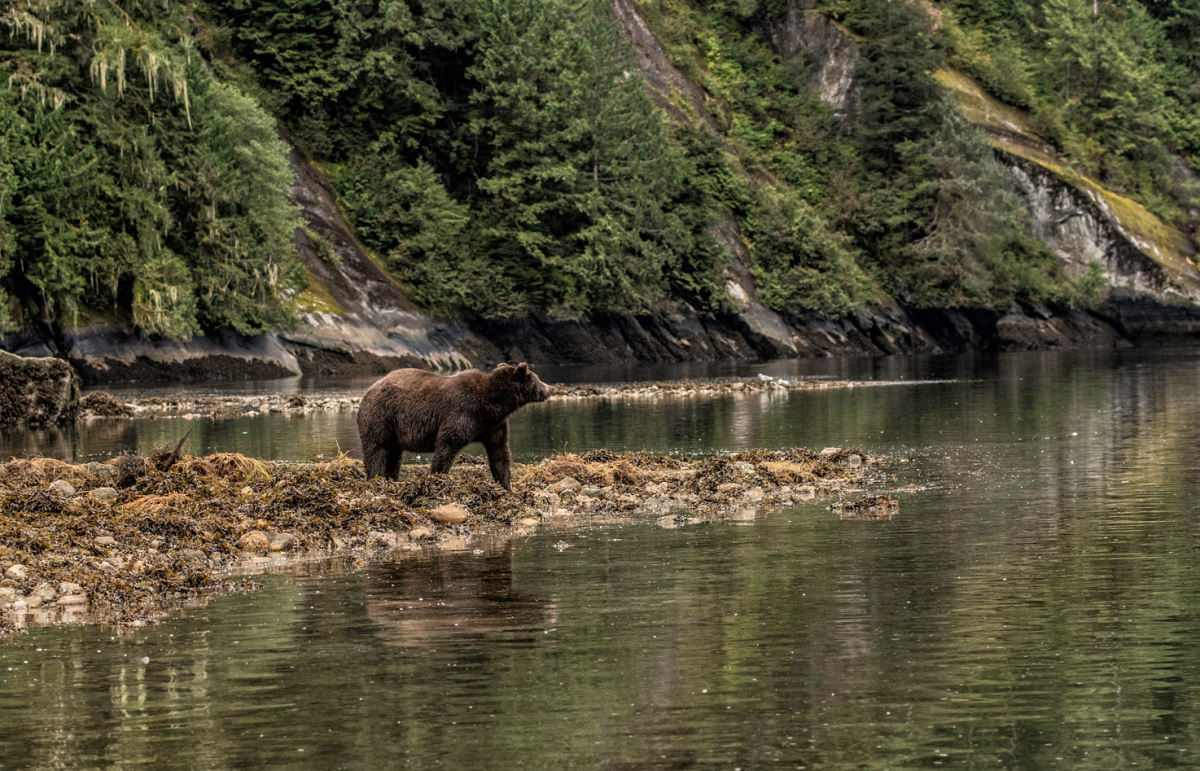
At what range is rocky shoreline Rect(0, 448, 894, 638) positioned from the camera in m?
14.5

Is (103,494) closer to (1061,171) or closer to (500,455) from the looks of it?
(500,455)

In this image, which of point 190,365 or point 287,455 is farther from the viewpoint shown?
point 190,365

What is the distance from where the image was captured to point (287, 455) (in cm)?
2784

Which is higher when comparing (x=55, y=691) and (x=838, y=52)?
(x=838, y=52)

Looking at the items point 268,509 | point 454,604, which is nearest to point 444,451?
point 268,509

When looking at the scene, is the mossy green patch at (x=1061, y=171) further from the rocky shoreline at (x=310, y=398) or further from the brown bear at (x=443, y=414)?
the brown bear at (x=443, y=414)

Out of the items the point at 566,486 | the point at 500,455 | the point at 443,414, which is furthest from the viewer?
the point at 566,486

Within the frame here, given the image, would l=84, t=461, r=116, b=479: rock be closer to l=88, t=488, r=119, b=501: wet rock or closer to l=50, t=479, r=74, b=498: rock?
l=50, t=479, r=74, b=498: rock

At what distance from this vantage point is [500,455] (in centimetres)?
2080

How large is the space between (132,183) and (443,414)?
151 feet

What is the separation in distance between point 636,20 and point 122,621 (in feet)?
309

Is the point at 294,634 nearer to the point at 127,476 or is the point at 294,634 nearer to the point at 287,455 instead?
the point at 127,476

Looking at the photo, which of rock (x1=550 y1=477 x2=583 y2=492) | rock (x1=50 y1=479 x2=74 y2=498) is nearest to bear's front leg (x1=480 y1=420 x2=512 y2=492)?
rock (x1=550 y1=477 x2=583 y2=492)

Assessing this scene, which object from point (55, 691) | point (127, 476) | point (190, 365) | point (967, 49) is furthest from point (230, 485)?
point (967, 49)
